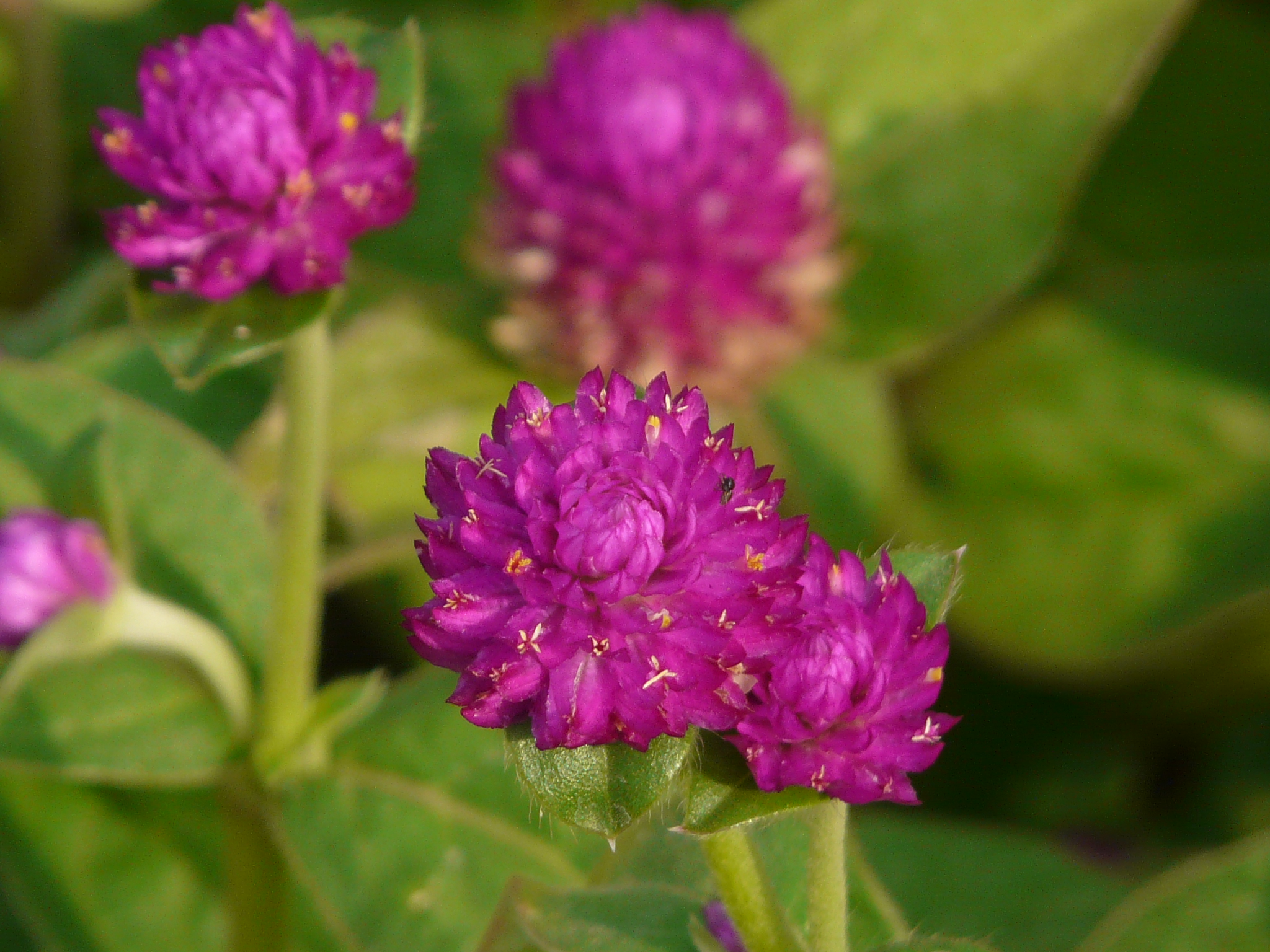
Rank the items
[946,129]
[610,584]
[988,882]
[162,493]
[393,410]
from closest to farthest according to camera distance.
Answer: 1. [610,584]
2. [162,493]
3. [988,882]
4. [393,410]
5. [946,129]

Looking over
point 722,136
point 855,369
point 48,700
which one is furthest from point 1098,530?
point 48,700

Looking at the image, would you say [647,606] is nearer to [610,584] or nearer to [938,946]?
[610,584]

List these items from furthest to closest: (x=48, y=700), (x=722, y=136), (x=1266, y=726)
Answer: (x=1266, y=726), (x=722, y=136), (x=48, y=700)

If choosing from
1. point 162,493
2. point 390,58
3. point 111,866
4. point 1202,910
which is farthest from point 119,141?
point 1202,910

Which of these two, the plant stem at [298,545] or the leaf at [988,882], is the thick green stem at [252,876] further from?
the leaf at [988,882]

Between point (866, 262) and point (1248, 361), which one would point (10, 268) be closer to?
point (866, 262)

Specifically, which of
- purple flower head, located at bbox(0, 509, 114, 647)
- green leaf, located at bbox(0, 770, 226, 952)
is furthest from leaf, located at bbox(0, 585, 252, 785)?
green leaf, located at bbox(0, 770, 226, 952)

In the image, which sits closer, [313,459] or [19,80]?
[313,459]
